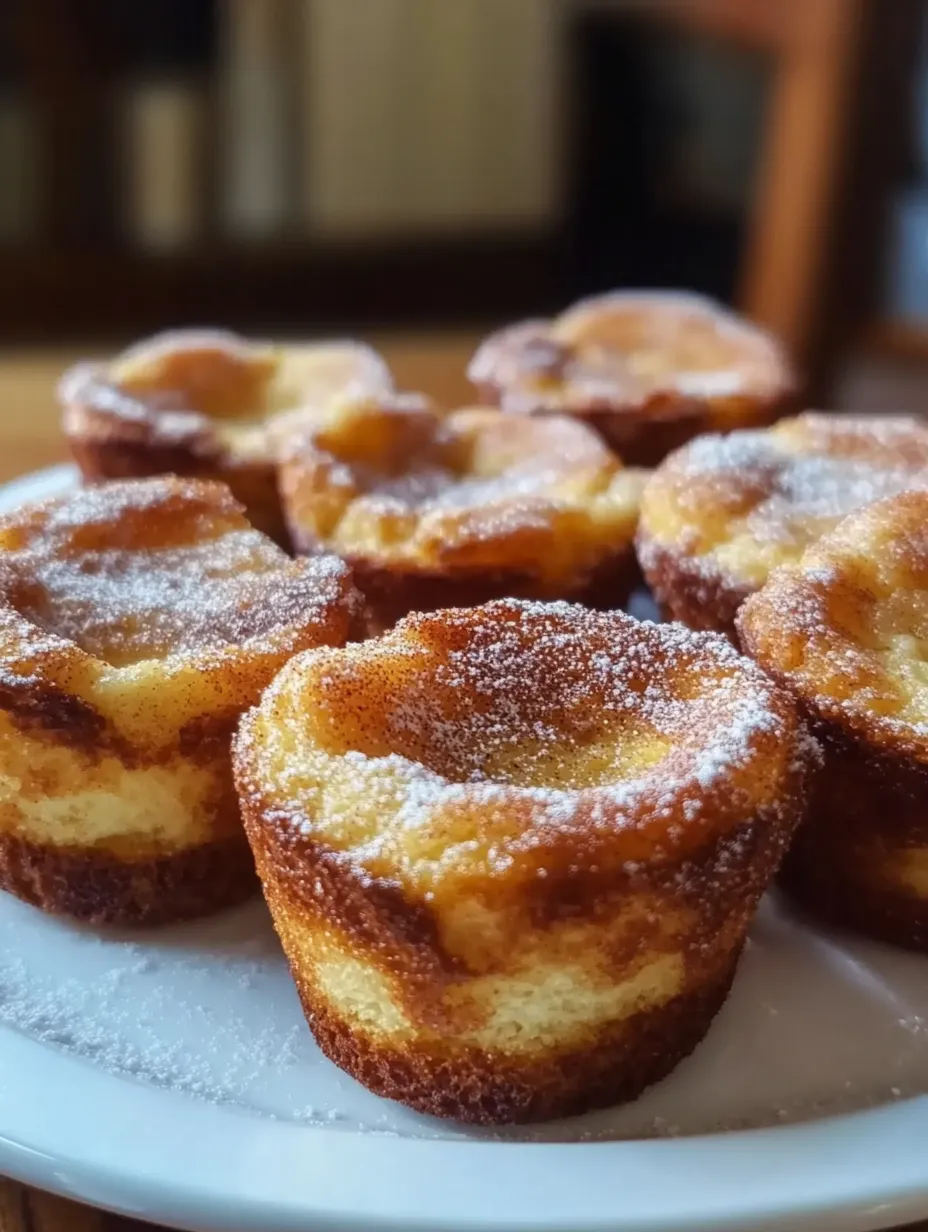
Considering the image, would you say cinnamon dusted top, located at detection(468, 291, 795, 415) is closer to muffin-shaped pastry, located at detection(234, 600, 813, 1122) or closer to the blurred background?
muffin-shaped pastry, located at detection(234, 600, 813, 1122)

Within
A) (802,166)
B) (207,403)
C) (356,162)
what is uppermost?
(802,166)

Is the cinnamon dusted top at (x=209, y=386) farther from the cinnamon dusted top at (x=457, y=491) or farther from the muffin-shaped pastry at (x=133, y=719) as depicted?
the muffin-shaped pastry at (x=133, y=719)

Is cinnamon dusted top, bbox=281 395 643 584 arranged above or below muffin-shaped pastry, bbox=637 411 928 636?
below

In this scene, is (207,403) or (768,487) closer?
(768,487)

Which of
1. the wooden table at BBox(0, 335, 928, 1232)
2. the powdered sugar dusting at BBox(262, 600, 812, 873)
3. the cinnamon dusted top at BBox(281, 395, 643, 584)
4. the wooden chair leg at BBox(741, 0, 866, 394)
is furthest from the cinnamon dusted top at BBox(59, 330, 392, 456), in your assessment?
the wooden chair leg at BBox(741, 0, 866, 394)

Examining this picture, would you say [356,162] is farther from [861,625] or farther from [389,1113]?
[389,1113]

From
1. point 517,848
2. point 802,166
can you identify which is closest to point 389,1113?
point 517,848

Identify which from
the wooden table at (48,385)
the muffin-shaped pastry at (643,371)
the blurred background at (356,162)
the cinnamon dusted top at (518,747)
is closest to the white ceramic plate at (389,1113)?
the cinnamon dusted top at (518,747)

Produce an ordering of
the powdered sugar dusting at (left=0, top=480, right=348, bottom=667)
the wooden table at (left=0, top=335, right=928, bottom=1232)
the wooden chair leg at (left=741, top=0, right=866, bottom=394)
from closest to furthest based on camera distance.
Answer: the powdered sugar dusting at (left=0, top=480, right=348, bottom=667), the wooden table at (left=0, top=335, right=928, bottom=1232), the wooden chair leg at (left=741, top=0, right=866, bottom=394)

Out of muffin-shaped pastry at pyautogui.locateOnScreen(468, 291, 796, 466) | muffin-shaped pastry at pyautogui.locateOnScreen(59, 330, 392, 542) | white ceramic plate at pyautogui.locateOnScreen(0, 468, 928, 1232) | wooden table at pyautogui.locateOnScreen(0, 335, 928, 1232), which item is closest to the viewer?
white ceramic plate at pyautogui.locateOnScreen(0, 468, 928, 1232)
